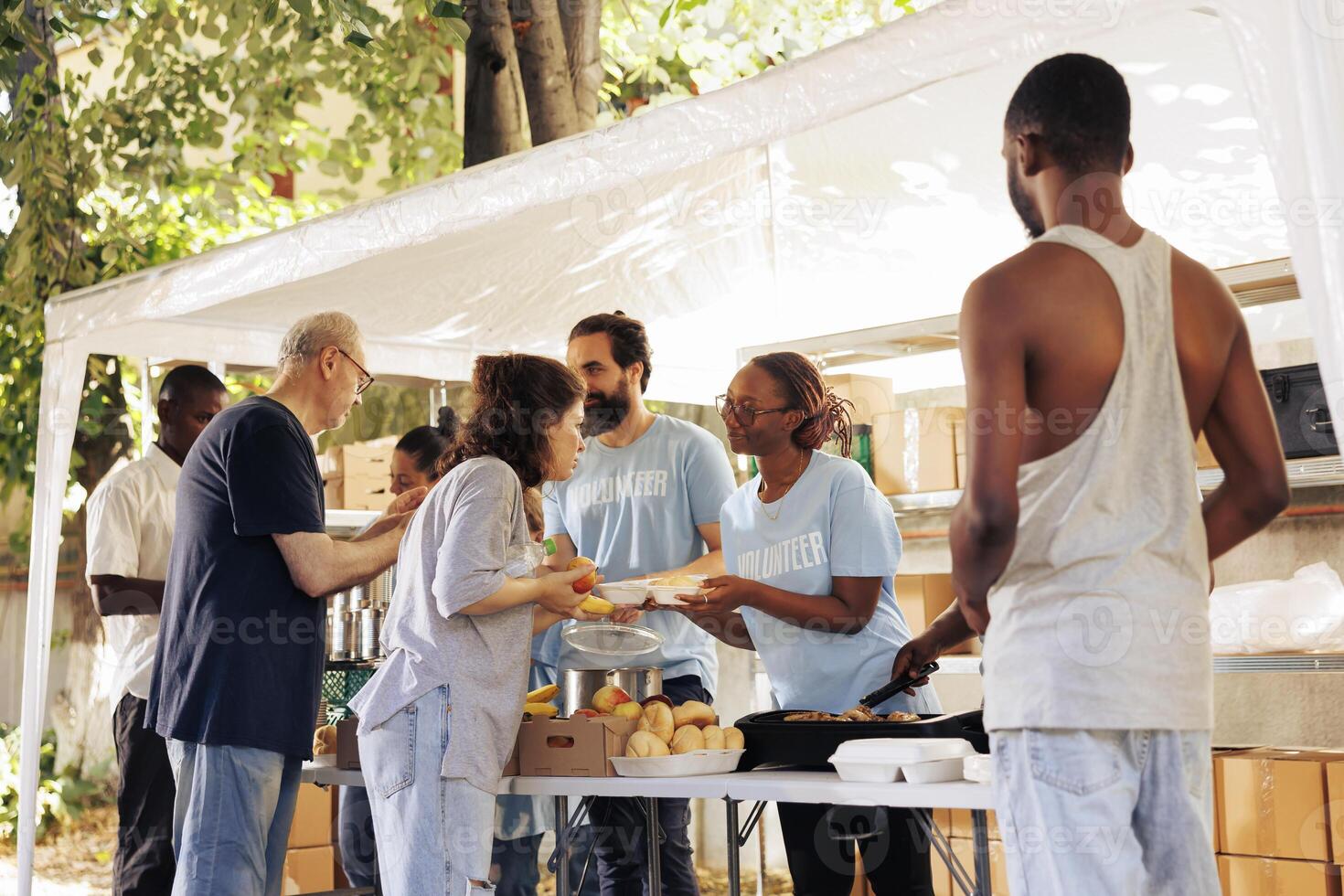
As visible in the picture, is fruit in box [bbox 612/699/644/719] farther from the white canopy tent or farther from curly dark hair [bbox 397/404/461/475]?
curly dark hair [bbox 397/404/461/475]

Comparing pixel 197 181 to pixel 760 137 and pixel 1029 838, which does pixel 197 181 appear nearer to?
pixel 760 137

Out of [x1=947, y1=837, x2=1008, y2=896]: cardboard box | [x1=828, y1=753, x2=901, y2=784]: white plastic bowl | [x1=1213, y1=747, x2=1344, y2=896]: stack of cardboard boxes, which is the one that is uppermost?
[x1=828, y1=753, x2=901, y2=784]: white plastic bowl

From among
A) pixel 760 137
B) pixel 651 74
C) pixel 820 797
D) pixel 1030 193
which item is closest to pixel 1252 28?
pixel 1030 193

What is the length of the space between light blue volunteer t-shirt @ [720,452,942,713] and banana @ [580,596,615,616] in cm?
41

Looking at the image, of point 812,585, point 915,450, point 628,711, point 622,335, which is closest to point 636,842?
point 628,711

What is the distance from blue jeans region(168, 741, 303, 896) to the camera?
3.20 m

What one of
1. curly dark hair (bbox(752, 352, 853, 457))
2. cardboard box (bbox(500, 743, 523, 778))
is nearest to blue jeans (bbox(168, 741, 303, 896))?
cardboard box (bbox(500, 743, 523, 778))

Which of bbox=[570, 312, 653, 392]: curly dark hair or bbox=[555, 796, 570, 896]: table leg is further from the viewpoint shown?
bbox=[570, 312, 653, 392]: curly dark hair

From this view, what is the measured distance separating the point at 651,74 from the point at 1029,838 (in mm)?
7791

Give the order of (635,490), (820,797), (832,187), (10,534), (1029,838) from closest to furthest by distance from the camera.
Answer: (1029,838), (820,797), (635,490), (832,187), (10,534)

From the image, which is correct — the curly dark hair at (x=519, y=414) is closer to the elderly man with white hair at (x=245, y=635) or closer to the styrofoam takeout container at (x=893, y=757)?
the elderly man with white hair at (x=245, y=635)

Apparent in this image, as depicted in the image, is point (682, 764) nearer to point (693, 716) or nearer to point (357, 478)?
point (693, 716)

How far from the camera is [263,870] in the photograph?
3312mm

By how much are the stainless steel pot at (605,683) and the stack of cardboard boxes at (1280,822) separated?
1.69m
